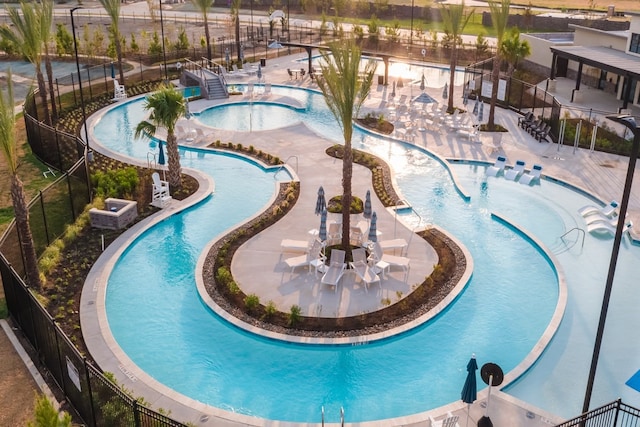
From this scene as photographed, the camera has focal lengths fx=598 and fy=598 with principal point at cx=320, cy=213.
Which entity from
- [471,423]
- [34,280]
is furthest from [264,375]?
[34,280]

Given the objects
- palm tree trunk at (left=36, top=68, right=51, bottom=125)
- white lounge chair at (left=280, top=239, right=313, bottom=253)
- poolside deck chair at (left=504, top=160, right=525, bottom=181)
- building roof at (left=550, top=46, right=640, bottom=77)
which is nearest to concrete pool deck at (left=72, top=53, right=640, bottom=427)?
white lounge chair at (left=280, top=239, right=313, bottom=253)

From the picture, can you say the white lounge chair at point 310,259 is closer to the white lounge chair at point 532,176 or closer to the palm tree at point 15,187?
the palm tree at point 15,187

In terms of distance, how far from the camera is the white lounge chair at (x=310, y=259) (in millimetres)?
19484

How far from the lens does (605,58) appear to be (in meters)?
35.9

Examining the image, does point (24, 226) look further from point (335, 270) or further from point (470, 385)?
point (470, 385)

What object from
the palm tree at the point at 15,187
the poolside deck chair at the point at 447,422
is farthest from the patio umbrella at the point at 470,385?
the palm tree at the point at 15,187

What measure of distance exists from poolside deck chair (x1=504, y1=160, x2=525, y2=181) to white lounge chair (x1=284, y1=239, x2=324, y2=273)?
1134 centimetres

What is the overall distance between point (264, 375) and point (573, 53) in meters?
31.6

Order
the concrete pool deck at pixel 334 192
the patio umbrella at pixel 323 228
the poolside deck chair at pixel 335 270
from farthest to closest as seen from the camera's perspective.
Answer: the patio umbrella at pixel 323 228 → the poolside deck chair at pixel 335 270 → the concrete pool deck at pixel 334 192

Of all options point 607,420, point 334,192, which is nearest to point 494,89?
point 334,192

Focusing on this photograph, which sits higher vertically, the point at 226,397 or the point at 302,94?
the point at 302,94

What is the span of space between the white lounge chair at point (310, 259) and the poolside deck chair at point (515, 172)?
1134 cm

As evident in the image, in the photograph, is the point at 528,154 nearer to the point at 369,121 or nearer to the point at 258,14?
the point at 369,121

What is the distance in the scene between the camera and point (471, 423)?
13508 mm
